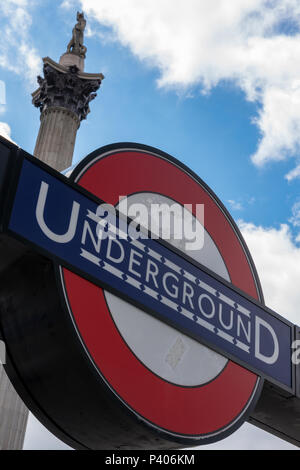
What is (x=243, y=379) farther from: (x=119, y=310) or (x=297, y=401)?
(x=119, y=310)

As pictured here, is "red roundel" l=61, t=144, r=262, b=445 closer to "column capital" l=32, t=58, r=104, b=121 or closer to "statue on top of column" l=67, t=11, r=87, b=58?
"column capital" l=32, t=58, r=104, b=121

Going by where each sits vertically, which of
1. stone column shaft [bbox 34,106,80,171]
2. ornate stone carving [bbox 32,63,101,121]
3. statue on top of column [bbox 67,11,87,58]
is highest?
statue on top of column [bbox 67,11,87,58]

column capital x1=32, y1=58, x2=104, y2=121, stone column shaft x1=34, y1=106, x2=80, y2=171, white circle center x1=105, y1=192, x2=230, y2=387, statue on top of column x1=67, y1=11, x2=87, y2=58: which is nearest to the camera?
white circle center x1=105, y1=192, x2=230, y2=387

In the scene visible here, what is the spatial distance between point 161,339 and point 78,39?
16.9m

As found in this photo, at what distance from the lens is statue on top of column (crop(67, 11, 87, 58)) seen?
60.5 ft

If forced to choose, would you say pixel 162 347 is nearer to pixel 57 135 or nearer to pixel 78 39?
pixel 57 135

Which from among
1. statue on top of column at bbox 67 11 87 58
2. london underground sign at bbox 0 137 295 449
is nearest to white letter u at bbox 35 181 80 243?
london underground sign at bbox 0 137 295 449

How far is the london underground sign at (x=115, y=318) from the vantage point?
2.97 meters

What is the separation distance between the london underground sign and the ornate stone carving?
13.2 metres

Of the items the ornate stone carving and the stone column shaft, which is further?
the ornate stone carving

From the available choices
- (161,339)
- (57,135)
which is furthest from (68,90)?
(161,339)

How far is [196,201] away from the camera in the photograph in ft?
14.0
